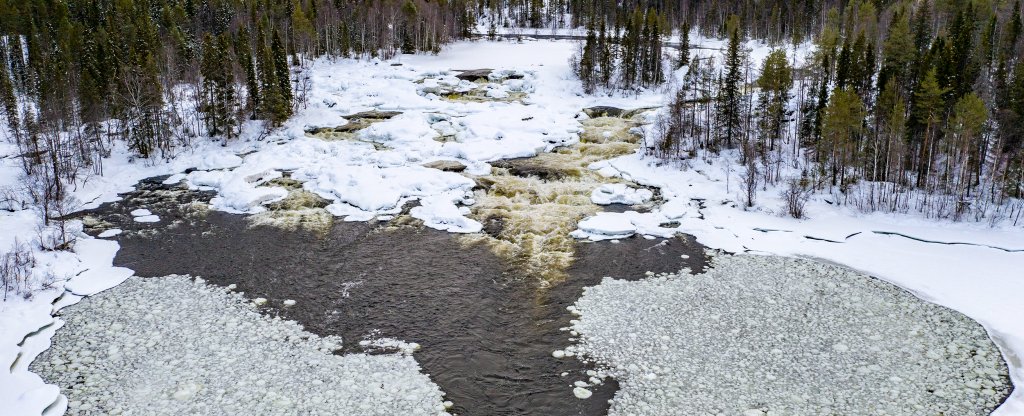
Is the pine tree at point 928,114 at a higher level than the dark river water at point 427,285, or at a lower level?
higher

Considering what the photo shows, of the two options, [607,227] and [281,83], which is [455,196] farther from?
[281,83]

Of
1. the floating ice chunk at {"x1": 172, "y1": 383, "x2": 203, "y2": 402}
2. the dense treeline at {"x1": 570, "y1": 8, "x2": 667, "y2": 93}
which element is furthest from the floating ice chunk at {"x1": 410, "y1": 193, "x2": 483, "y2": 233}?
the dense treeline at {"x1": 570, "y1": 8, "x2": 667, "y2": 93}

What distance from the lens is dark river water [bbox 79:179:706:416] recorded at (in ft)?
41.7

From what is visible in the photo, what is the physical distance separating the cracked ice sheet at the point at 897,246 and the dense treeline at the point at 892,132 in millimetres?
1090

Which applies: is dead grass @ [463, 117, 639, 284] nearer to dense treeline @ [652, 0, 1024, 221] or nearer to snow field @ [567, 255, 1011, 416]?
snow field @ [567, 255, 1011, 416]

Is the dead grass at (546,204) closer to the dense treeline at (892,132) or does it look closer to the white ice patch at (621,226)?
the white ice patch at (621,226)

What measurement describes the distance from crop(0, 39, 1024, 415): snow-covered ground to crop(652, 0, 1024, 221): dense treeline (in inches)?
80.1

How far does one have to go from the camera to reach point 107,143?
3344 centimetres

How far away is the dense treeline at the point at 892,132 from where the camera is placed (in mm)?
23906

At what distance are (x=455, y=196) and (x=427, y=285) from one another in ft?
27.4

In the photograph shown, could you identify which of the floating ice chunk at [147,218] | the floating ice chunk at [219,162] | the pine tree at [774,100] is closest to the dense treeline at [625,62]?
the pine tree at [774,100]

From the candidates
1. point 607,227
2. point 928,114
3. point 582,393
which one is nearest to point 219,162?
point 607,227

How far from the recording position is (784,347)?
13.7 metres

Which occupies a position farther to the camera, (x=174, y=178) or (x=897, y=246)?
(x=174, y=178)
